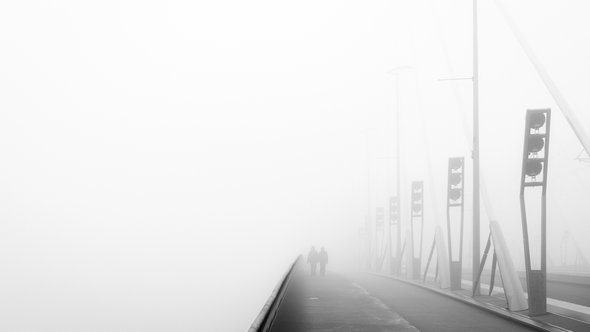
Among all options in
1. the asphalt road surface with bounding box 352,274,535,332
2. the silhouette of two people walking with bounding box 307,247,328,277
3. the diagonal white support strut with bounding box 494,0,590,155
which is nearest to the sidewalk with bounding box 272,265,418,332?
the asphalt road surface with bounding box 352,274,535,332

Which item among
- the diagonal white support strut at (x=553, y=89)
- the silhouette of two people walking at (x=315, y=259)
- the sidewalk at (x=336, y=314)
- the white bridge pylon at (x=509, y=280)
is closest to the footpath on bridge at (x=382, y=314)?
the sidewalk at (x=336, y=314)

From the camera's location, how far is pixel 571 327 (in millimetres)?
11711

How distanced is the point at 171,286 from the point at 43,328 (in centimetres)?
3478

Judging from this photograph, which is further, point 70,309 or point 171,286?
point 171,286

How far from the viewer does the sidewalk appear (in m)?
12.4

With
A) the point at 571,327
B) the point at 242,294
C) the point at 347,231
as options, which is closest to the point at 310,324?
the point at 571,327

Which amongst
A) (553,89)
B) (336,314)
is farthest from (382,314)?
(553,89)

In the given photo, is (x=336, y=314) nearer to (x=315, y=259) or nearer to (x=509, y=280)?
(x=509, y=280)

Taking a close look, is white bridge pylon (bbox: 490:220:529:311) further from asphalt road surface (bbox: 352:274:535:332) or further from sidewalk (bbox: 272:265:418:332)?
sidewalk (bbox: 272:265:418:332)

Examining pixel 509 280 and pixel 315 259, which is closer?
pixel 509 280

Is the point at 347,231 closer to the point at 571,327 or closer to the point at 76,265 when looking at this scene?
the point at 76,265

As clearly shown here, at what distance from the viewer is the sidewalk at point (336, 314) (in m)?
12.4

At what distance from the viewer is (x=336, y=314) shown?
15016 millimetres

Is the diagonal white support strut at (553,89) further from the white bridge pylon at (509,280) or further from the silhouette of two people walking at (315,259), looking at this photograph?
the silhouette of two people walking at (315,259)
